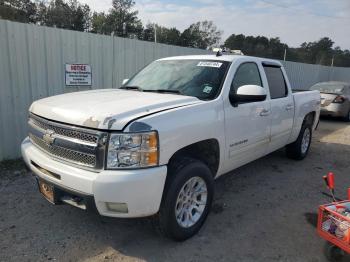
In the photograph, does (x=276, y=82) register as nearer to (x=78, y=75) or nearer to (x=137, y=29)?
(x=78, y=75)

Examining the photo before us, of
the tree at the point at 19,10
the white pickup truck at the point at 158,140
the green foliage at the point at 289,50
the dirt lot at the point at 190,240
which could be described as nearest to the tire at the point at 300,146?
the dirt lot at the point at 190,240

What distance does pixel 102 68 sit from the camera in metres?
7.00

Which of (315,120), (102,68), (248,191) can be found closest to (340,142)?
(315,120)

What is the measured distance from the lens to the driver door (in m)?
3.85

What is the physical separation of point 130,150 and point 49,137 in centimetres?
94

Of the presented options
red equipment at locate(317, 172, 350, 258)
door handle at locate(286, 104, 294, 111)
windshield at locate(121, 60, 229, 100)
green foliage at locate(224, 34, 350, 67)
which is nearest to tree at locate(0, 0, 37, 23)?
green foliage at locate(224, 34, 350, 67)

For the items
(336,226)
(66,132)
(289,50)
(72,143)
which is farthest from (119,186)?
(289,50)

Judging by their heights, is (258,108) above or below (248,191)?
above

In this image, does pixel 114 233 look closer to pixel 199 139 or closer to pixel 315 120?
pixel 199 139

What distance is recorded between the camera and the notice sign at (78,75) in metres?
6.36

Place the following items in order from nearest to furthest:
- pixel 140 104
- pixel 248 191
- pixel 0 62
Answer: pixel 140 104 → pixel 248 191 → pixel 0 62

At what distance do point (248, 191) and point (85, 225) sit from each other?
2358mm

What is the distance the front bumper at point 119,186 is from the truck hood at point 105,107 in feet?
1.35

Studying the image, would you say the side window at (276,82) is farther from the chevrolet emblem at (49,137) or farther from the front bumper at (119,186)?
the chevrolet emblem at (49,137)
